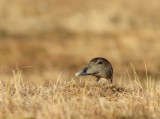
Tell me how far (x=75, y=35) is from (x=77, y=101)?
15748 mm

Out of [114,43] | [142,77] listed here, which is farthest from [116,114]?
[114,43]

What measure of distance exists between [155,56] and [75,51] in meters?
2.47

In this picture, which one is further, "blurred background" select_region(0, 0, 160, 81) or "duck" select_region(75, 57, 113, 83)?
"blurred background" select_region(0, 0, 160, 81)

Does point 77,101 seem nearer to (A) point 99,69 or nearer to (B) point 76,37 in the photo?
(A) point 99,69

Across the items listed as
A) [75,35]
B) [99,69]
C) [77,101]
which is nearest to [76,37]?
[75,35]

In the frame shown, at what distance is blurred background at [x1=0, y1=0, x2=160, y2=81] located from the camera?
19.1m

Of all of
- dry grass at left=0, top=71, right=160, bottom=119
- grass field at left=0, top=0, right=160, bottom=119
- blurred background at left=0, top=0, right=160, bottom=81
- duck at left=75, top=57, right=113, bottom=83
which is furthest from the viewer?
blurred background at left=0, top=0, right=160, bottom=81

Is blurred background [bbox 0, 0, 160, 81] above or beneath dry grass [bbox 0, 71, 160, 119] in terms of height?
above

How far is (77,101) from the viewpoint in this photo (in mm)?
6660

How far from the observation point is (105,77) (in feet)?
25.7

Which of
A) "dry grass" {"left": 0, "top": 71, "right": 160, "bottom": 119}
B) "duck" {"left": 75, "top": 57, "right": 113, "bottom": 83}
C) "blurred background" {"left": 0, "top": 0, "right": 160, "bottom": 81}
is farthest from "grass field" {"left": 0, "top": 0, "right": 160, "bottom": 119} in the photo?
"dry grass" {"left": 0, "top": 71, "right": 160, "bottom": 119}

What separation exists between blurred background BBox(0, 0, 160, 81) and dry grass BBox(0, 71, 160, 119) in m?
9.39

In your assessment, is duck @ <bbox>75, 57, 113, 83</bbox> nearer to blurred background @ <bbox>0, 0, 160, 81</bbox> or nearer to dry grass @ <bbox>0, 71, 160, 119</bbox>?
dry grass @ <bbox>0, 71, 160, 119</bbox>

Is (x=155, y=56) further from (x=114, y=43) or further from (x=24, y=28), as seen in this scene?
(x=24, y=28)
